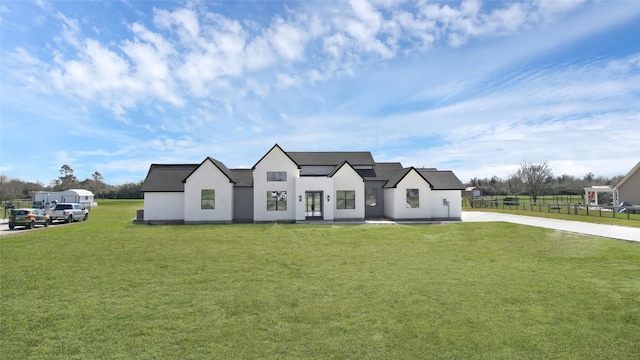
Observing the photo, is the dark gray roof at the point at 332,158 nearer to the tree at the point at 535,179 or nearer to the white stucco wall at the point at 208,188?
the white stucco wall at the point at 208,188

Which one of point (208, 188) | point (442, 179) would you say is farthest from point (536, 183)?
point (208, 188)

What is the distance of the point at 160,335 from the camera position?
647cm

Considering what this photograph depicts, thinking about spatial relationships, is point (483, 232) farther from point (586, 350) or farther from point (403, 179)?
point (586, 350)

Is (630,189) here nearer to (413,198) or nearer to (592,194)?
(592,194)

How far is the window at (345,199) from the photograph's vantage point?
2897 centimetres

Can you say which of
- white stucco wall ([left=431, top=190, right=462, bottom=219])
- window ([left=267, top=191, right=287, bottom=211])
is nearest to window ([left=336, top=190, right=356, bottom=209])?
window ([left=267, top=191, right=287, bottom=211])

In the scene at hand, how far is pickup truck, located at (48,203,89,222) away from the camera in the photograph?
96.0ft

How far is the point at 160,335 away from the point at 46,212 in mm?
29428

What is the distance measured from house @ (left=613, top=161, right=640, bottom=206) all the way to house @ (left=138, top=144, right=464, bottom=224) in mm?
21250

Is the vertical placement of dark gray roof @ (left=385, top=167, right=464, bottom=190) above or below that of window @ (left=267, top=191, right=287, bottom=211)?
above

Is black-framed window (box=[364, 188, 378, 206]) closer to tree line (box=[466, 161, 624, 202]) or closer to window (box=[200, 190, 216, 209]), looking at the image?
window (box=[200, 190, 216, 209])

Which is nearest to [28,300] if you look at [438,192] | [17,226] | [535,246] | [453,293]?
[453,293]

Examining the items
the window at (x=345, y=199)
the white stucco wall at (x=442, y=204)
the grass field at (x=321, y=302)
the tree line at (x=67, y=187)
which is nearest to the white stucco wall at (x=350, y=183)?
the window at (x=345, y=199)

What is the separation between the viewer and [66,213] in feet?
96.8
